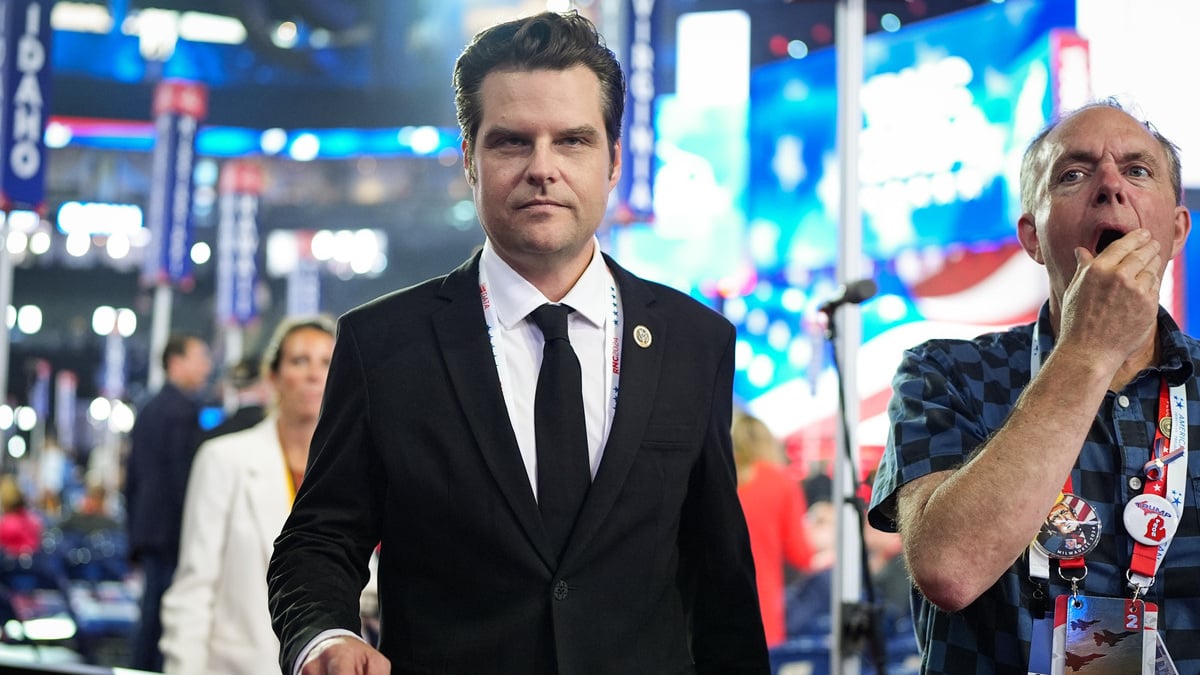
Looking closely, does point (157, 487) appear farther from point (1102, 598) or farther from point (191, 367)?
point (1102, 598)

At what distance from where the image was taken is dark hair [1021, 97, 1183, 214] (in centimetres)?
166

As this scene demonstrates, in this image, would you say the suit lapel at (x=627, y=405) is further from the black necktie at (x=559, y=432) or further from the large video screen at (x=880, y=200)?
the large video screen at (x=880, y=200)

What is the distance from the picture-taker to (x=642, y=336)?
1604 millimetres

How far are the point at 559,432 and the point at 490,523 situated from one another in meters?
0.15

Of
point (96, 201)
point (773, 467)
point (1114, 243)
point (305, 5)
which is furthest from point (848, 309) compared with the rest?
point (96, 201)

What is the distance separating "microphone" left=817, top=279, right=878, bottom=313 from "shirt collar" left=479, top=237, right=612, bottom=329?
5.12 ft

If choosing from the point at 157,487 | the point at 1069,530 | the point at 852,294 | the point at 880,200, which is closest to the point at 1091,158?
the point at 1069,530

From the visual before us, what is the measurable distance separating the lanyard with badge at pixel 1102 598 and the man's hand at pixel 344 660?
82cm

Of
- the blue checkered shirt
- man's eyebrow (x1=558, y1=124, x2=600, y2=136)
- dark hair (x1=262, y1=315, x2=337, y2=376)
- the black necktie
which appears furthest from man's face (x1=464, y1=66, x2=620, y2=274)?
dark hair (x1=262, y1=315, x2=337, y2=376)

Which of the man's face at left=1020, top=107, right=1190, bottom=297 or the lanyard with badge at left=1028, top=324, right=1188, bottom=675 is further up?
the man's face at left=1020, top=107, right=1190, bottom=297

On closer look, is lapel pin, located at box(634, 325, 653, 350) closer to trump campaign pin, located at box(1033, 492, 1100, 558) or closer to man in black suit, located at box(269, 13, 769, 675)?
man in black suit, located at box(269, 13, 769, 675)

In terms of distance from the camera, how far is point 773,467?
525cm

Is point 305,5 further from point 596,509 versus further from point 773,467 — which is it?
point 596,509

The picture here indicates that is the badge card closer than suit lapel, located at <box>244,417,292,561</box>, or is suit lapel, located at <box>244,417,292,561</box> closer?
the badge card
